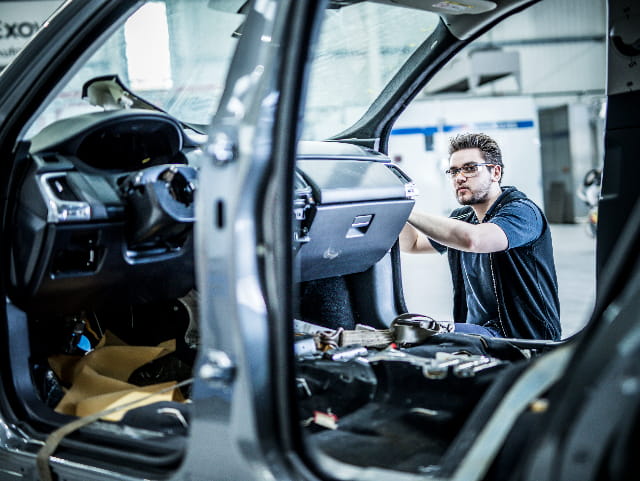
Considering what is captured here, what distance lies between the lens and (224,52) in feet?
10.2

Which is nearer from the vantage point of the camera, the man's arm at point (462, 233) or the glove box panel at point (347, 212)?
the glove box panel at point (347, 212)

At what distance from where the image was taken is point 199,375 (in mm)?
1396

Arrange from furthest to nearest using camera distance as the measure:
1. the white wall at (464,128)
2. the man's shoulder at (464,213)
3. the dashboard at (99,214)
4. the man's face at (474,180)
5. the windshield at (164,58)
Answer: the white wall at (464,128) → the man's shoulder at (464,213) → the man's face at (474,180) → the windshield at (164,58) → the dashboard at (99,214)

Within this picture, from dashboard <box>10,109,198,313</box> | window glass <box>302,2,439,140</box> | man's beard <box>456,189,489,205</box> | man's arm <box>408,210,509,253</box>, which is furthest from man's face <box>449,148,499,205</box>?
dashboard <box>10,109,198,313</box>

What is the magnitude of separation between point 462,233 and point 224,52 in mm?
1335

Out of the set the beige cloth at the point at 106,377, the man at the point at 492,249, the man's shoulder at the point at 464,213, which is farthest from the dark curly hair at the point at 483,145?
the beige cloth at the point at 106,377

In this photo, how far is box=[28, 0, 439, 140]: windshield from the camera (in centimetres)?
253

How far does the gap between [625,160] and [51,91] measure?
1829 mm

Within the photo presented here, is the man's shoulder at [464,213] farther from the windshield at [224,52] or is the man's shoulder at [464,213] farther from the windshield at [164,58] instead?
the windshield at [164,58]

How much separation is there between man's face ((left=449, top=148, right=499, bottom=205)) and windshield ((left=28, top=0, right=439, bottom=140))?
0.59m

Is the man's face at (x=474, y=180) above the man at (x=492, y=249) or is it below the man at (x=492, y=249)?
above

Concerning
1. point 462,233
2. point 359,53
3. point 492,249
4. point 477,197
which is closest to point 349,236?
point 462,233

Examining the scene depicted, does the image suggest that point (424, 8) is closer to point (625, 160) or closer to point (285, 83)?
point (625, 160)

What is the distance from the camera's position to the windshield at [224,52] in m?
2.53
